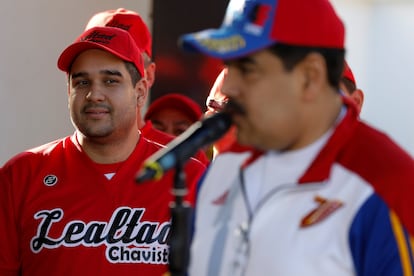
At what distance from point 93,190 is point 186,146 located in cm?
166

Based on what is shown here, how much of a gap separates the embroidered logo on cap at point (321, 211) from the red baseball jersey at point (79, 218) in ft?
4.72

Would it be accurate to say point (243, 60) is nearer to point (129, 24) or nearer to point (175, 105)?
point (129, 24)

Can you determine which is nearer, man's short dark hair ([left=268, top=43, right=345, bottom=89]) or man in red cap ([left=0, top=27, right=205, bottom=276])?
man's short dark hair ([left=268, top=43, right=345, bottom=89])

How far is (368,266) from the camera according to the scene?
2295mm

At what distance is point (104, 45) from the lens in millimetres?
4012

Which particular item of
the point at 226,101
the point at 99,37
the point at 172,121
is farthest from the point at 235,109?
the point at 172,121

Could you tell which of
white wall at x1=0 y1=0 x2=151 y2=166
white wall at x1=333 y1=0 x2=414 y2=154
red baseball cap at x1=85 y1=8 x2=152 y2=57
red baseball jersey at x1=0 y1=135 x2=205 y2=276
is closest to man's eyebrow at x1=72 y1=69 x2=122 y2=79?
red baseball jersey at x1=0 y1=135 x2=205 y2=276

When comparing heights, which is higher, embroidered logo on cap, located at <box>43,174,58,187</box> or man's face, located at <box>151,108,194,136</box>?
embroidered logo on cap, located at <box>43,174,58,187</box>

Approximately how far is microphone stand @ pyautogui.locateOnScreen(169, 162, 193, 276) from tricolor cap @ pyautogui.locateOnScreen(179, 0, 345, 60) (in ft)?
1.17

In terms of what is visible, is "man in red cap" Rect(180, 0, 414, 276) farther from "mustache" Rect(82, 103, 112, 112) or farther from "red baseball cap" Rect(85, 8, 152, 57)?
"red baseball cap" Rect(85, 8, 152, 57)

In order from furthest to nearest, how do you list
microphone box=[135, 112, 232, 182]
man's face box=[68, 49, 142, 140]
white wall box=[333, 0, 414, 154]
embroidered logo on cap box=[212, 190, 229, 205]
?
1. white wall box=[333, 0, 414, 154]
2. man's face box=[68, 49, 142, 140]
3. embroidered logo on cap box=[212, 190, 229, 205]
4. microphone box=[135, 112, 232, 182]

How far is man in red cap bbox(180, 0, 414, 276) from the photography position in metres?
2.30

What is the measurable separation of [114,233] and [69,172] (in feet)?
1.09

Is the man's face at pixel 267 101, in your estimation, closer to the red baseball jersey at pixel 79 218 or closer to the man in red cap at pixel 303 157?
the man in red cap at pixel 303 157
